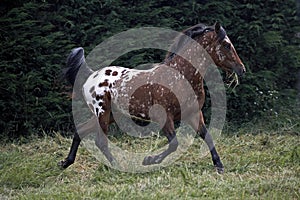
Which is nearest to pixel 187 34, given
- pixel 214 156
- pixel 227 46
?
pixel 227 46

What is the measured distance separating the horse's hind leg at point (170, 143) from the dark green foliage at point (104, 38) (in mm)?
2384

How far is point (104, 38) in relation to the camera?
29.5 feet

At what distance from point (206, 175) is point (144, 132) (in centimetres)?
299

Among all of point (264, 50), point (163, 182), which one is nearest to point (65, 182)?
point (163, 182)

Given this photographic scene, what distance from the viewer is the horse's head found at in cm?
608

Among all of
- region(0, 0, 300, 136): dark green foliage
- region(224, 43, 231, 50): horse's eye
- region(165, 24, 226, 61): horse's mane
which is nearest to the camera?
region(224, 43, 231, 50): horse's eye

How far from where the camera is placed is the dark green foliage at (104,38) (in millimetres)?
8484

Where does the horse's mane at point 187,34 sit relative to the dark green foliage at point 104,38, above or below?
above

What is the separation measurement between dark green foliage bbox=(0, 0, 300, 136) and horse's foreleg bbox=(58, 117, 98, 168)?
53.5 inches

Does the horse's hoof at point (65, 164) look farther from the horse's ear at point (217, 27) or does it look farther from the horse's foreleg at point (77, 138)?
the horse's ear at point (217, 27)

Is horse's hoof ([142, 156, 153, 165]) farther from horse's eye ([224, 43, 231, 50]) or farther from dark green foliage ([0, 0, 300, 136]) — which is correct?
dark green foliage ([0, 0, 300, 136])

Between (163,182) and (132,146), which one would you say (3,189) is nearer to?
(163,182)

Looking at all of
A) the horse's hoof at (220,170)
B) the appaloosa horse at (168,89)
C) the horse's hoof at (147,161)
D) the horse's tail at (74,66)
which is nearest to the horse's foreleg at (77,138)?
the appaloosa horse at (168,89)

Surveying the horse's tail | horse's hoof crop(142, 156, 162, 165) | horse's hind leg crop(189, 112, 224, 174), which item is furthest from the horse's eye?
the horse's tail
